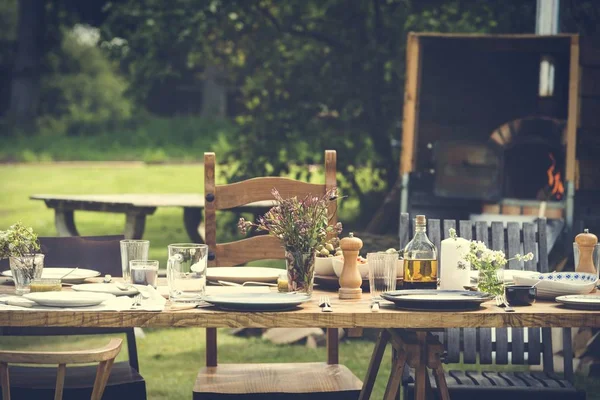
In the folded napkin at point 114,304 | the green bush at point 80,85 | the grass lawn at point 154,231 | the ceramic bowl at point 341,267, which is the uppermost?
the green bush at point 80,85

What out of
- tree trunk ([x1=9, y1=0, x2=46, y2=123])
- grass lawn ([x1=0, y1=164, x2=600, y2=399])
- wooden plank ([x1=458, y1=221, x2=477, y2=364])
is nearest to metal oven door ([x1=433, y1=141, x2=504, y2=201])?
grass lawn ([x1=0, y1=164, x2=600, y2=399])

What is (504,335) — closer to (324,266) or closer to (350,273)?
(324,266)

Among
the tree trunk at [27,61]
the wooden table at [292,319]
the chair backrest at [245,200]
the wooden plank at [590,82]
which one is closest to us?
the wooden table at [292,319]

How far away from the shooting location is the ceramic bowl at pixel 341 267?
3.41 metres

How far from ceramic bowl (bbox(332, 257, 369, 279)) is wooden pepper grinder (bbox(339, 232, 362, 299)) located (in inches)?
5.1

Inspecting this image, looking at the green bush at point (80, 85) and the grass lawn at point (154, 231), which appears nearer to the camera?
the grass lawn at point (154, 231)

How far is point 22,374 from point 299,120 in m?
6.98

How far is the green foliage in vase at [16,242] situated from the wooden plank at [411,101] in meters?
4.90

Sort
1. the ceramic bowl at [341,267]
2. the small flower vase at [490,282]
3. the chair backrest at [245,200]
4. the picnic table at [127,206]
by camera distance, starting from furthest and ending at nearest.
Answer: the picnic table at [127,206], the chair backrest at [245,200], the ceramic bowl at [341,267], the small flower vase at [490,282]

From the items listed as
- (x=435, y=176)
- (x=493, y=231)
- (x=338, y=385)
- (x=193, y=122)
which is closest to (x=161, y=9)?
(x=435, y=176)

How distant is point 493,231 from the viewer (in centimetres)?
430

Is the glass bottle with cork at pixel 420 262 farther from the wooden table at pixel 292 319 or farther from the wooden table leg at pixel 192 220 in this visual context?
the wooden table leg at pixel 192 220

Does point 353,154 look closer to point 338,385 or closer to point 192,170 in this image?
point 338,385

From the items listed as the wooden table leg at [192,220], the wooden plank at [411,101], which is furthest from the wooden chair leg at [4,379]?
the wooden table leg at [192,220]
